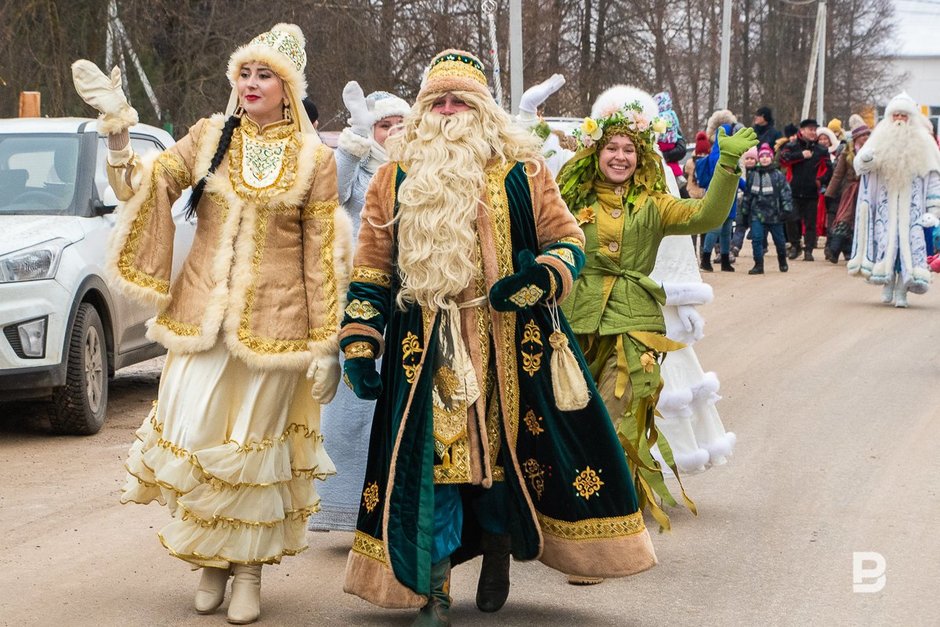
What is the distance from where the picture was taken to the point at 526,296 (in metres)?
4.80

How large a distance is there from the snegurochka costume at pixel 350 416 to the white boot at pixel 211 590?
91 centimetres

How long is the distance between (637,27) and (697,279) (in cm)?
2833

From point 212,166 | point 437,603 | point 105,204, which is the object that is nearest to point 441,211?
point 212,166

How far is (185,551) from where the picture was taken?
5059 mm

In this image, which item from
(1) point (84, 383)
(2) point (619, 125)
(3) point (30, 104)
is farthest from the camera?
(3) point (30, 104)

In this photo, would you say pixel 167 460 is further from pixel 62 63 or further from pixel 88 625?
pixel 62 63

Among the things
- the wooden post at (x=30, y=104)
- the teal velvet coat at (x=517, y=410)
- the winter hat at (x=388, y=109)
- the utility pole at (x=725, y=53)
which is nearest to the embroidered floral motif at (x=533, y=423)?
the teal velvet coat at (x=517, y=410)

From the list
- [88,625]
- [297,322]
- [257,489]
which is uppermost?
[297,322]

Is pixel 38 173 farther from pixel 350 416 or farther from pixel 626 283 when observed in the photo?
pixel 626 283

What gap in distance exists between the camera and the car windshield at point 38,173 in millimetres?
8797

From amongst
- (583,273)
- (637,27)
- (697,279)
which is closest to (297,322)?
(583,273)

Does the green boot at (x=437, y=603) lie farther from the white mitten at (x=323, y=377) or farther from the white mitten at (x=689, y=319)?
the white mitten at (x=689, y=319)

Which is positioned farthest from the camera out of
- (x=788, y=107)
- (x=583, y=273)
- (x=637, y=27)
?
(x=788, y=107)

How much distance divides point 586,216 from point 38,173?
412cm
